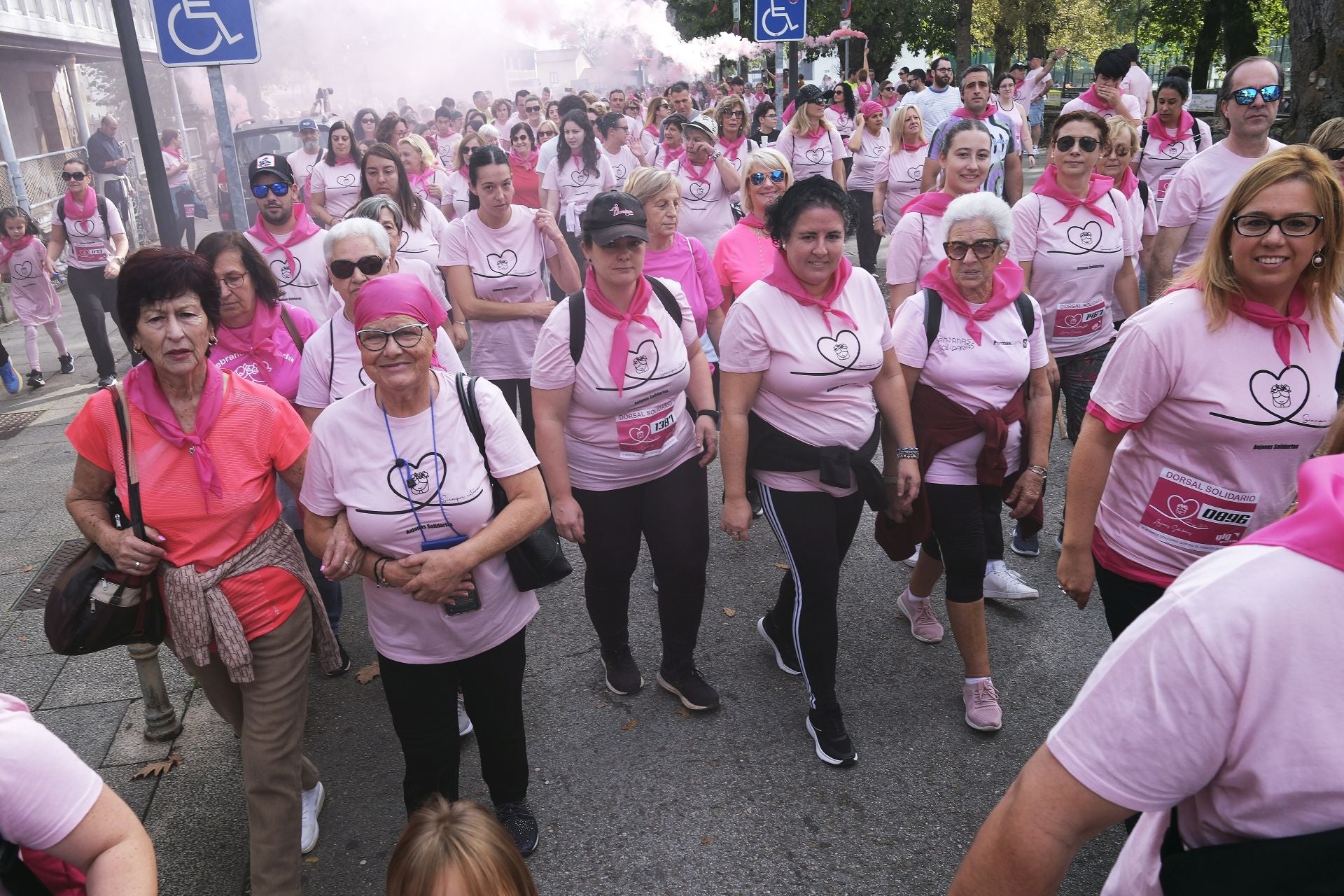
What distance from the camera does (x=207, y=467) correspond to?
116 inches

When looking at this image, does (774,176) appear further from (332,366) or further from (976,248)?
(332,366)

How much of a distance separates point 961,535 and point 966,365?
0.65m

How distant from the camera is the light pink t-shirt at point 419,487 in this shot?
9.52 ft

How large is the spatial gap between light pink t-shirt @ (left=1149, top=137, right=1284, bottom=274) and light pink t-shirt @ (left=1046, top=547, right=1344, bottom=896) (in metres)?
4.50

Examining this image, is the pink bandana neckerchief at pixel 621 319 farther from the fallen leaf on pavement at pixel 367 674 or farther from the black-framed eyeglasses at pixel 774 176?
the black-framed eyeglasses at pixel 774 176

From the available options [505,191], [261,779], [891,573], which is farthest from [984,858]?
[505,191]

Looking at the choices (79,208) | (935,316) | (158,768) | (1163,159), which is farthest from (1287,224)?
(79,208)

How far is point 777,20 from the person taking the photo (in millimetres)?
11641

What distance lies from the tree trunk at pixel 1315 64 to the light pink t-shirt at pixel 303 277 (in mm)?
8732

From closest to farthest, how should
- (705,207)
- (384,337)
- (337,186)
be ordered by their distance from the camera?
(384,337), (705,207), (337,186)

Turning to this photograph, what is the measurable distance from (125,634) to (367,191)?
389 centimetres

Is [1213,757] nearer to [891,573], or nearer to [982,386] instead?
[982,386]

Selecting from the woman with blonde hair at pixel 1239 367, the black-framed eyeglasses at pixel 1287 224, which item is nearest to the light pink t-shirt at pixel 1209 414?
the woman with blonde hair at pixel 1239 367

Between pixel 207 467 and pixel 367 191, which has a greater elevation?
pixel 367 191
